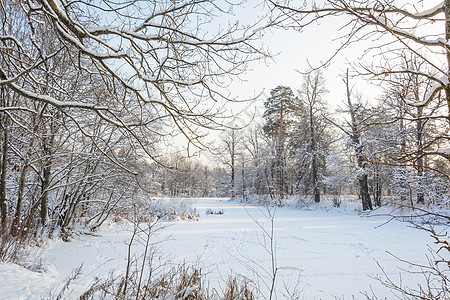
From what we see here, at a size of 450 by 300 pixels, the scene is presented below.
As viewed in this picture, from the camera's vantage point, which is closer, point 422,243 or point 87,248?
point 87,248

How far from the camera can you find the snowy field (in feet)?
11.1

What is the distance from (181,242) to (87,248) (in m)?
2.43

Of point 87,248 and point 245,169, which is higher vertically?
Answer: point 245,169

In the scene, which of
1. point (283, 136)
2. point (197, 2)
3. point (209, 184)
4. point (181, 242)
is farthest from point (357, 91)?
point (209, 184)

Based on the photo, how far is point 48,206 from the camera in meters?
6.77

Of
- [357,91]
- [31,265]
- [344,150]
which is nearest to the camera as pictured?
[31,265]

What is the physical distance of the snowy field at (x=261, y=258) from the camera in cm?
337

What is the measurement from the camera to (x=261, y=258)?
5270 millimetres

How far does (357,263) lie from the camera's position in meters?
4.92

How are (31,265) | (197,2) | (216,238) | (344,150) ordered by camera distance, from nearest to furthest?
(197,2), (31,265), (216,238), (344,150)

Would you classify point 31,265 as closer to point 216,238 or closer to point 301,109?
point 216,238

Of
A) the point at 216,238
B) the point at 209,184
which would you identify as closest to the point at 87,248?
the point at 216,238

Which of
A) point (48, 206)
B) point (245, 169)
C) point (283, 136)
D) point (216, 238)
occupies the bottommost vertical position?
point (216, 238)

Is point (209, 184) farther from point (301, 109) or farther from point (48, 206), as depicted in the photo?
point (48, 206)
